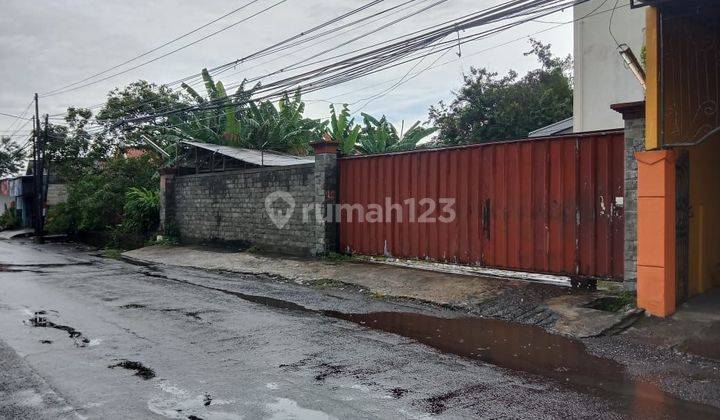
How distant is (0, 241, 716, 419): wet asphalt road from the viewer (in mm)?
4098

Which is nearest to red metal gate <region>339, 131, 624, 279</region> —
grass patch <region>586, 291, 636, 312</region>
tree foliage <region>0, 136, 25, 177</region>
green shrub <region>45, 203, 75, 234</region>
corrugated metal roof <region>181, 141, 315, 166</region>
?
grass patch <region>586, 291, 636, 312</region>

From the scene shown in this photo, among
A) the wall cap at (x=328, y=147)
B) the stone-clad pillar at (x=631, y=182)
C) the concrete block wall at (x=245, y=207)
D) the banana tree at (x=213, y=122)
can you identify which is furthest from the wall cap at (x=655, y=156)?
the banana tree at (x=213, y=122)

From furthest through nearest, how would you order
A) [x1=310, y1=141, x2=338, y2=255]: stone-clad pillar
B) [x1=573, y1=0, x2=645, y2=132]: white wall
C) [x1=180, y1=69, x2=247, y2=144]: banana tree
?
[x1=180, y1=69, x2=247, y2=144]: banana tree, [x1=573, y1=0, x2=645, y2=132]: white wall, [x1=310, y1=141, x2=338, y2=255]: stone-clad pillar

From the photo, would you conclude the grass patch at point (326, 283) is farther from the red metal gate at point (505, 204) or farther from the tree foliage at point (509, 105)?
the tree foliage at point (509, 105)

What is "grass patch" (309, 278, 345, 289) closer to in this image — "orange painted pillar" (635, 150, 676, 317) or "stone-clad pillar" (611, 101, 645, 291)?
"stone-clad pillar" (611, 101, 645, 291)

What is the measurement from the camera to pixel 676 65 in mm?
6875

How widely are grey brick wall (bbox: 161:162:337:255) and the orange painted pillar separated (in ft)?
24.6

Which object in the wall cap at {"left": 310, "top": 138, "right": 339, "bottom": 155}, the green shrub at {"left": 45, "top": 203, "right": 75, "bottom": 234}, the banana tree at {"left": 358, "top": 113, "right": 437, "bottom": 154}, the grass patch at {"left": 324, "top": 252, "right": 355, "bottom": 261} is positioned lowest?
the grass patch at {"left": 324, "top": 252, "right": 355, "bottom": 261}

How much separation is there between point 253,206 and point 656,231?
1111cm

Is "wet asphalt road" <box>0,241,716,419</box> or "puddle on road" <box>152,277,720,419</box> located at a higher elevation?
"wet asphalt road" <box>0,241,716,419</box>

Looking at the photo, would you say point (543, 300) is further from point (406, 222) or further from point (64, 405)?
point (64, 405)

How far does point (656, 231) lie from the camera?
660cm

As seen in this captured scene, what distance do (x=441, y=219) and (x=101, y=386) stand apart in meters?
7.31

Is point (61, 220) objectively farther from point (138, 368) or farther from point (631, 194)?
point (631, 194)
